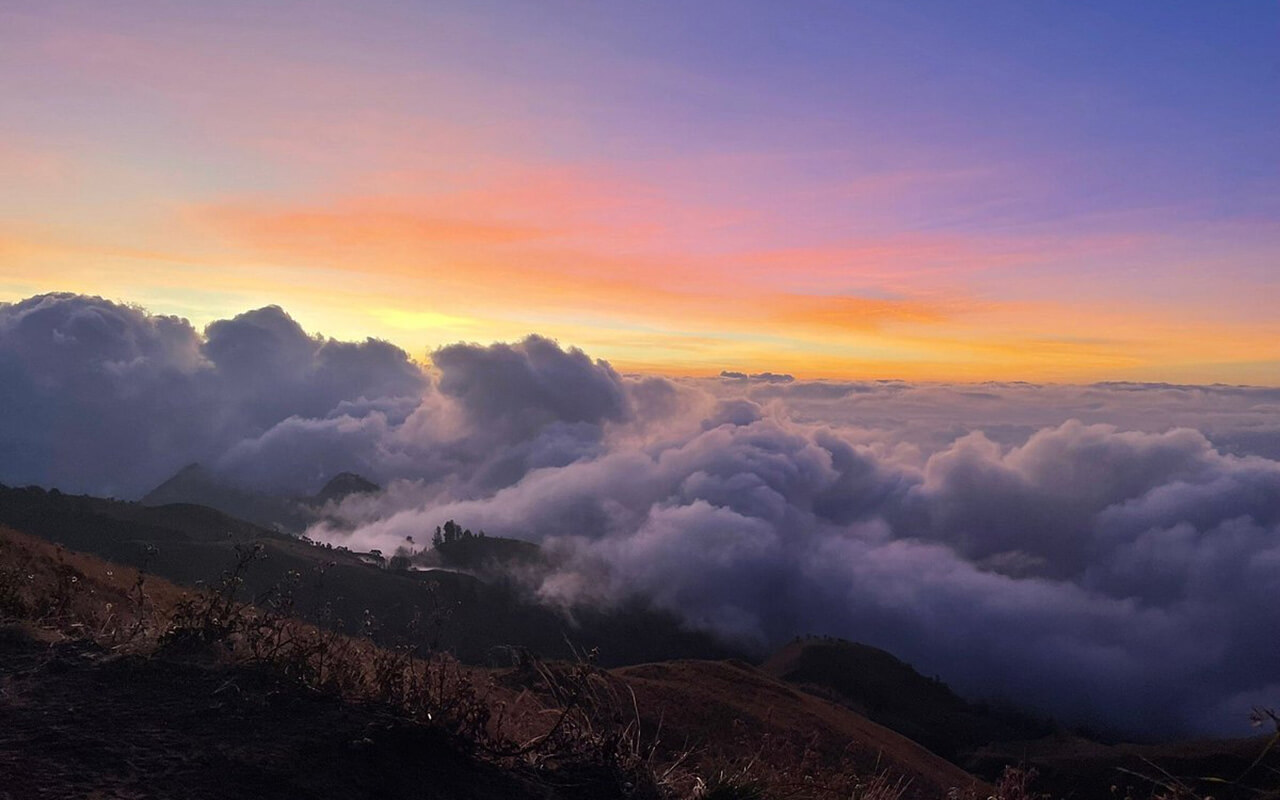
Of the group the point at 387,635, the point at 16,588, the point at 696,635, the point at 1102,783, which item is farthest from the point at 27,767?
the point at 696,635

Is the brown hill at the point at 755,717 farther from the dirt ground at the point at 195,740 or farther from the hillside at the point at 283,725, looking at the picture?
the dirt ground at the point at 195,740

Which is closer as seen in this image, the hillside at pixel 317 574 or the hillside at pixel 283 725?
the hillside at pixel 283 725

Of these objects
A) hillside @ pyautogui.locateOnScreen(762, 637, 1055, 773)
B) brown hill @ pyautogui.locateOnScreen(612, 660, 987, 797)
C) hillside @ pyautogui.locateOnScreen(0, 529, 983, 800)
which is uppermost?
hillside @ pyautogui.locateOnScreen(0, 529, 983, 800)

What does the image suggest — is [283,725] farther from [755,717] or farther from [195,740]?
[755,717]

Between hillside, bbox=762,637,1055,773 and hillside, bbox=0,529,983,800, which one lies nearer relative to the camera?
hillside, bbox=0,529,983,800

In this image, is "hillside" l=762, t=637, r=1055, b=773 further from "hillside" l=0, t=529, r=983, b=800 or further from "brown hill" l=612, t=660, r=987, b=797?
"hillside" l=0, t=529, r=983, b=800

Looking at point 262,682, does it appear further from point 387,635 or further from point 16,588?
point 16,588

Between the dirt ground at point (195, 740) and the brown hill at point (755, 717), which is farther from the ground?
the dirt ground at point (195, 740)

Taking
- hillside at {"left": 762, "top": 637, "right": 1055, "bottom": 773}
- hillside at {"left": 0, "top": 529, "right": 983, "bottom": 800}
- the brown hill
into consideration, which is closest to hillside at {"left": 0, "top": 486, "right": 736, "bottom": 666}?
hillside at {"left": 0, "top": 529, "right": 983, "bottom": 800}

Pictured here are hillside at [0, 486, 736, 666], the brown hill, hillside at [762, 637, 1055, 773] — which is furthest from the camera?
hillside at [762, 637, 1055, 773]

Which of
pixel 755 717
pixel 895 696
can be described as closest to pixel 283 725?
pixel 755 717

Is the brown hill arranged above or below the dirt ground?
below

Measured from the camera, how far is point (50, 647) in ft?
18.0

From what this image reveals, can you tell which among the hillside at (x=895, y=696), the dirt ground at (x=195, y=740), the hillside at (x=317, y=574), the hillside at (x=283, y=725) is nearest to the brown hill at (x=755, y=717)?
the hillside at (x=317, y=574)
